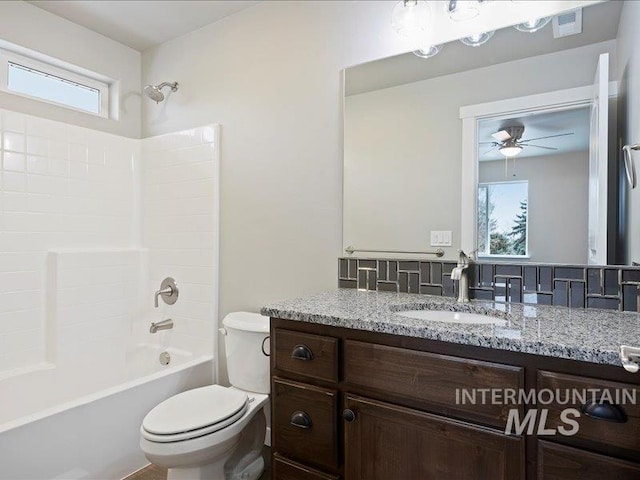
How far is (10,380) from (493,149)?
8.64 ft

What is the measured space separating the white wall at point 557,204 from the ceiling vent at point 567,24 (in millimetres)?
452

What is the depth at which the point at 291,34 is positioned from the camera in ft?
6.91

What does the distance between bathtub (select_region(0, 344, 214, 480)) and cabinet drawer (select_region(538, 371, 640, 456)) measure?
5.92 feet

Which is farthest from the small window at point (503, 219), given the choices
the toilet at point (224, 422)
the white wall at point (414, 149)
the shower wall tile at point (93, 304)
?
the shower wall tile at point (93, 304)

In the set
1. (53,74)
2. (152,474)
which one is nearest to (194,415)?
(152,474)

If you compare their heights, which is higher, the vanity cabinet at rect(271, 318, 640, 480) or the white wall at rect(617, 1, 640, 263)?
the white wall at rect(617, 1, 640, 263)

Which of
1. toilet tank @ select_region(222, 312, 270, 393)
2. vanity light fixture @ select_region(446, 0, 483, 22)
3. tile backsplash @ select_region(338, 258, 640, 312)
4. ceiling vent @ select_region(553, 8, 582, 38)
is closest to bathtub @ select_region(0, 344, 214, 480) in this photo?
toilet tank @ select_region(222, 312, 270, 393)

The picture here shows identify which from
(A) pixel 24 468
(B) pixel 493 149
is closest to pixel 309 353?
(B) pixel 493 149

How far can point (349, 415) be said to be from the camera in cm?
122

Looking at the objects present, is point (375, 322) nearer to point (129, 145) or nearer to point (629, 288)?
point (629, 288)

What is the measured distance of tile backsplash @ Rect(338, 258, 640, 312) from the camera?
1.36 meters

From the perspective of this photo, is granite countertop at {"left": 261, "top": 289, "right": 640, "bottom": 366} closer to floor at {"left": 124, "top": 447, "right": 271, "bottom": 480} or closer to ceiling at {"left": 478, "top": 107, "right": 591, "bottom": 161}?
ceiling at {"left": 478, "top": 107, "right": 591, "bottom": 161}

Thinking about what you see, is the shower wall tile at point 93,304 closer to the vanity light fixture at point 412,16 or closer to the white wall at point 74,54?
the white wall at point 74,54

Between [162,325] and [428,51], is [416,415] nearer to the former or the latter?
[428,51]
